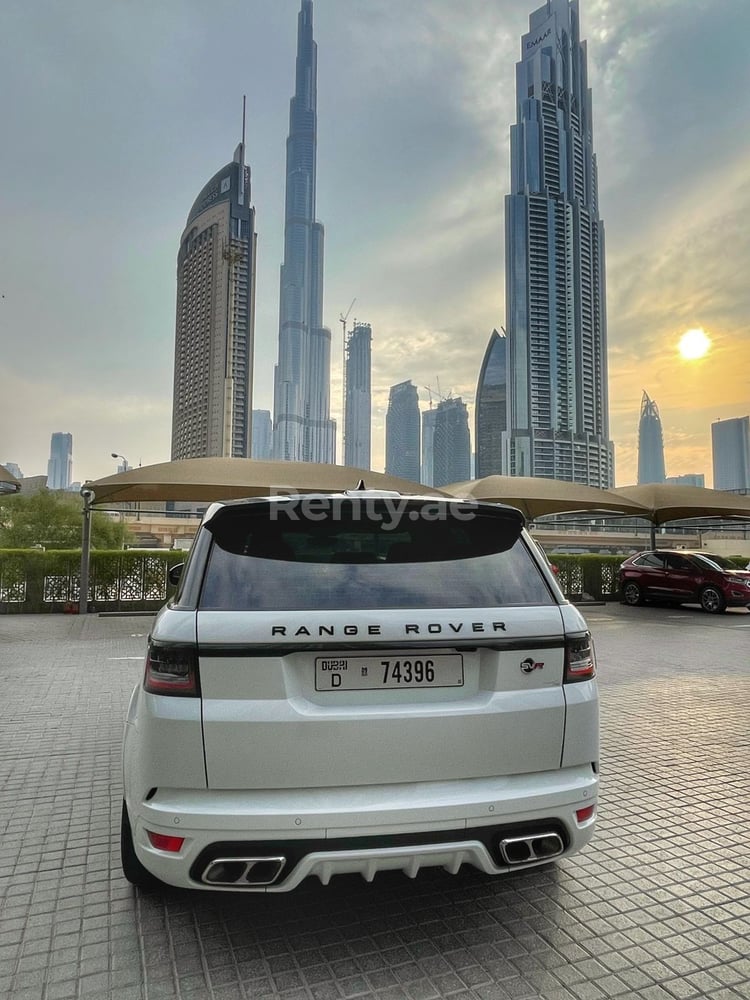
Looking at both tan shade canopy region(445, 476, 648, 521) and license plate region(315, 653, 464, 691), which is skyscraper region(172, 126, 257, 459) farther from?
license plate region(315, 653, 464, 691)

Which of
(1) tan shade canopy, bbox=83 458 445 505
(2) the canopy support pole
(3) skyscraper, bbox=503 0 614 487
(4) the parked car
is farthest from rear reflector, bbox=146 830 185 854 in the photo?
(3) skyscraper, bbox=503 0 614 487

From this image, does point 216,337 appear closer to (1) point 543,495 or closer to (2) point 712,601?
(1) point 543,495

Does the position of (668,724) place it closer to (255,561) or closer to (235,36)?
(255,561)

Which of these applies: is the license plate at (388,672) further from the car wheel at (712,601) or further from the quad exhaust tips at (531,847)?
the car wheel at (712,601)

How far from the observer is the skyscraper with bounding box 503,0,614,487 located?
13538 centimetres

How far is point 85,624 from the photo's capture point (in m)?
13.3

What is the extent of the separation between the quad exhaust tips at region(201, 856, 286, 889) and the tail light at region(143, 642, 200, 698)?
557 mm

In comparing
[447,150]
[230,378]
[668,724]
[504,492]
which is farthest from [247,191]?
[668,724]

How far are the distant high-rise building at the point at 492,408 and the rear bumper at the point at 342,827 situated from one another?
447 feet

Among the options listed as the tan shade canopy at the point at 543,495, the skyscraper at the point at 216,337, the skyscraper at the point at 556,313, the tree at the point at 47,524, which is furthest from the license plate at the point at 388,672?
the skyscraper at the point at 216,337

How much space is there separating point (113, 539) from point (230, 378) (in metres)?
89.7

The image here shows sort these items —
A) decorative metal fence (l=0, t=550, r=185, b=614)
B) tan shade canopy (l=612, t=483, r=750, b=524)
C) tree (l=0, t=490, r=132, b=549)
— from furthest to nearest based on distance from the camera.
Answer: tree (l=0, t=490, r=132, b=549) → tan shade canopy (l=612, t=483, r=750, b=524) → decorative metal fence (l=0, t=550, r=185, b=614)

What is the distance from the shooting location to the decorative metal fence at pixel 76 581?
15.2m

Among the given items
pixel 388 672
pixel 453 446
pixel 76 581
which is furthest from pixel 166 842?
pixel 453 446
